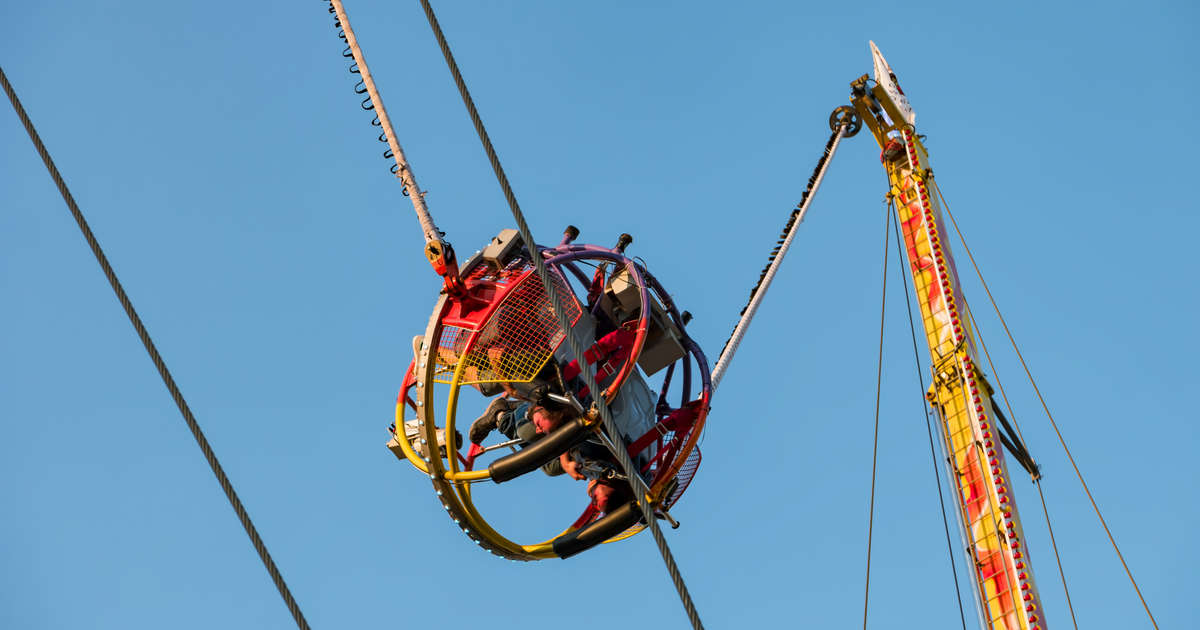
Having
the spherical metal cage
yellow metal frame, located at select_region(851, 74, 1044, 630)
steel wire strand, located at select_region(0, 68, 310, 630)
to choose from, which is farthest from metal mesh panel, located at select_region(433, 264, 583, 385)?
yellow metal frame, located at select_region(851, 74, 1044, 630)

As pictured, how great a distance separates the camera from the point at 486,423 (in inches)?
758

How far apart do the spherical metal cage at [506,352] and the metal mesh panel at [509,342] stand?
0.04ft

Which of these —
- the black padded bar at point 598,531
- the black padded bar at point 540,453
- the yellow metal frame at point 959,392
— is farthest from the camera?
the yellow metal frame at point 959,392

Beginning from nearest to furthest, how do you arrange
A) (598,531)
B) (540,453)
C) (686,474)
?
(540,453) < (598,531) < (686,474)

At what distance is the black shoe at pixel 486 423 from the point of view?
19.2 m

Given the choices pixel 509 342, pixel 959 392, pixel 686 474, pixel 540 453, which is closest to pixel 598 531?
pixel 686 474

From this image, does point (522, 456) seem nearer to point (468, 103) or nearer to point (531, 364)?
point (531, 364)

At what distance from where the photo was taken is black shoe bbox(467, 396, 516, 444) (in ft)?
63.1

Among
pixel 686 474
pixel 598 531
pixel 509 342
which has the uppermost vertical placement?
pixel 509 342

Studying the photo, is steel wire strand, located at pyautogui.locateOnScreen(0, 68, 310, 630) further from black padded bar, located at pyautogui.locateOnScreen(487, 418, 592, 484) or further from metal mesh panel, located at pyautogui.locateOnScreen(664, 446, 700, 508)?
metal mesh panel, located at pyautogui.locateOnScreen(664, 446, 700, 508)

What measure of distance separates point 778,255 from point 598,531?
670cm

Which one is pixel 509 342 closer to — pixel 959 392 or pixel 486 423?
pixel 486 423

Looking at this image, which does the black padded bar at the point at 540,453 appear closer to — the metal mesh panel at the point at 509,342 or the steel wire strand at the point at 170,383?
the metal mesh panel at the point at 509,342

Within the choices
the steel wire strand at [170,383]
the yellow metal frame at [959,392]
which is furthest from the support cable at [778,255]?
the steel wire strand at [170,383]
